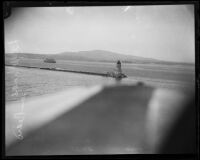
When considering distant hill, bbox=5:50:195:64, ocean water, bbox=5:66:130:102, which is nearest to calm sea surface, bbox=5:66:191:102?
ocean water, bbox=5:66:130:102

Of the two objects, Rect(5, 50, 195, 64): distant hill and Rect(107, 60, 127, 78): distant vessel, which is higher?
Rect(5, 50, 195, 64): distant hill

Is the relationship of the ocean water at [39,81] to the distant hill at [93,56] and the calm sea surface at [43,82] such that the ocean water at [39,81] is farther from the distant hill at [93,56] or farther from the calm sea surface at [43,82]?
the distant hill at [93,56]

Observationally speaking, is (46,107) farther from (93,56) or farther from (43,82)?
(93,56)

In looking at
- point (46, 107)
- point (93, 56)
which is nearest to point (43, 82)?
point (46, 107)

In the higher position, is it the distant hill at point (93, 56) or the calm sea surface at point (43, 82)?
the distant hill at point (93, 56)

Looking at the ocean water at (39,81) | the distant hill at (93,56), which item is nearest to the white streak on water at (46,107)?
the ocean water at (39,81)

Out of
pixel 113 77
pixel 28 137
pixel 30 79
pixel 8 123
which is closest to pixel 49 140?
pixel 28 137

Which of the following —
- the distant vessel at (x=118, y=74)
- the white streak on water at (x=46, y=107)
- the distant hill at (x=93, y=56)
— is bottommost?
the white streak on water at (x=46, y=107)

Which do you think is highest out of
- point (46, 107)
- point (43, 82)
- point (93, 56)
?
point (93, 56)

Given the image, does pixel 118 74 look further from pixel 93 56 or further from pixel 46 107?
pixel 46 107

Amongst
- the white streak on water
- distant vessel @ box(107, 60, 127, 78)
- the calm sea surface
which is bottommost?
the white streak on water

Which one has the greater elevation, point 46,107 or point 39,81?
point 39,81

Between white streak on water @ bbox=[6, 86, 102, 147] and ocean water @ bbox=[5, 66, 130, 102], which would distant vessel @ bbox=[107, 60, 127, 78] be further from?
white streak on water @ bbox=[6, 86, 102, 147]
